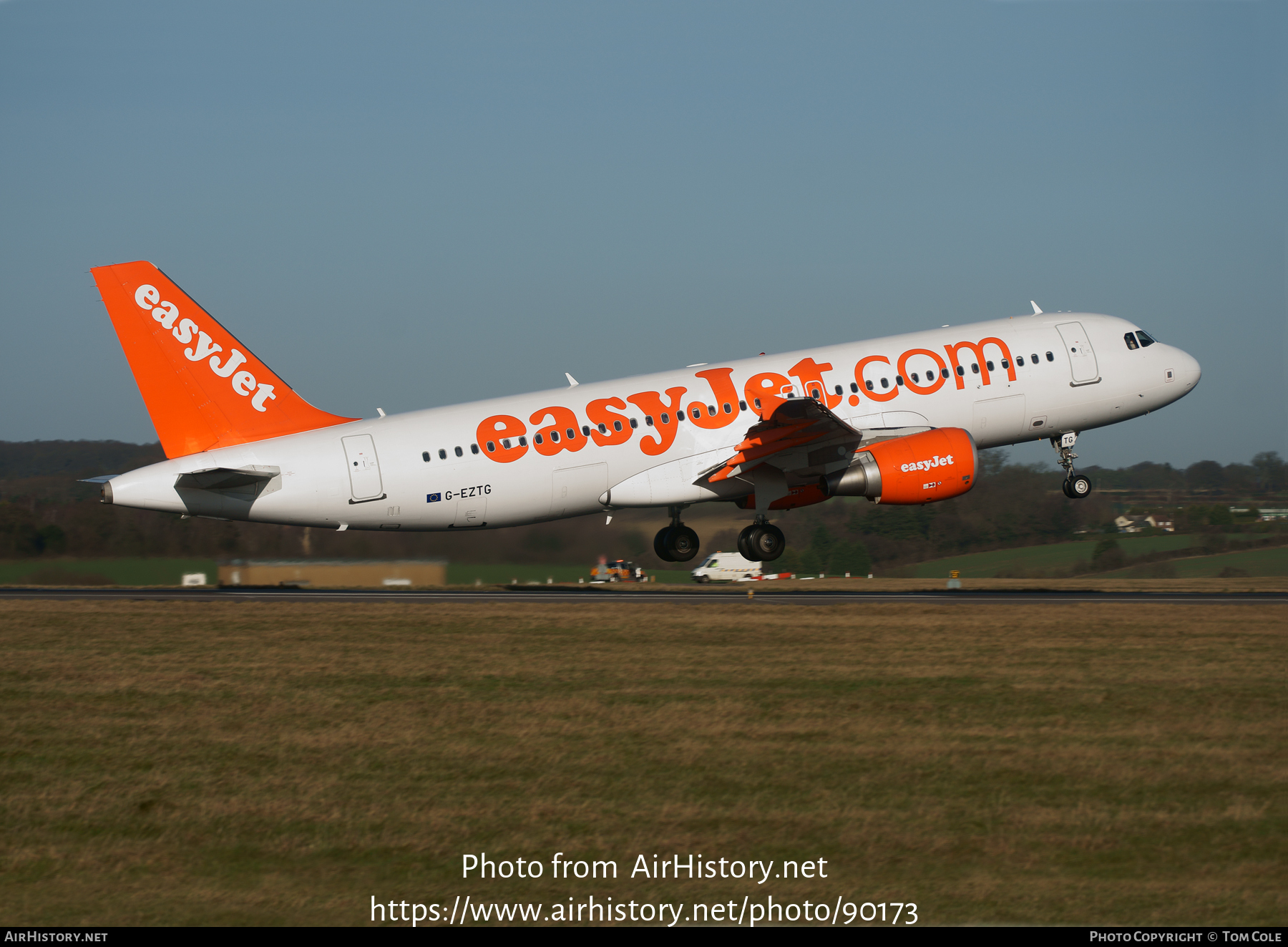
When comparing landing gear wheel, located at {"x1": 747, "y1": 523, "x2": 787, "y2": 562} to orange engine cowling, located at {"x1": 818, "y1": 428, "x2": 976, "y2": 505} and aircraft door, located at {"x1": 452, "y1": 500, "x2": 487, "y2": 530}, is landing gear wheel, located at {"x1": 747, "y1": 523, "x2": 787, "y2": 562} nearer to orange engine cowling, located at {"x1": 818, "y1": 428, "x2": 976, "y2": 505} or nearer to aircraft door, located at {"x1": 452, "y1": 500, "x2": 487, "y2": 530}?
orange engine cowling, located at {"x1": 818, "y1": 428, "x2": 976, "y2": 505}

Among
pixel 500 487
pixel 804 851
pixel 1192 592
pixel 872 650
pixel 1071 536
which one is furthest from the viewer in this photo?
pixel 1071 536

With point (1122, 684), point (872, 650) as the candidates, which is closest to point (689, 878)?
point (1122, 684)

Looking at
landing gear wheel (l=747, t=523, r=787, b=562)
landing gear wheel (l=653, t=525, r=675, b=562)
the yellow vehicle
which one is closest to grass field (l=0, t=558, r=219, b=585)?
the yellow vehicle

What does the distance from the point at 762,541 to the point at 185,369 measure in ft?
54.8

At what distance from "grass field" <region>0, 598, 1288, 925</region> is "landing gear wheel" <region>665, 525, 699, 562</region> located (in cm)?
1183

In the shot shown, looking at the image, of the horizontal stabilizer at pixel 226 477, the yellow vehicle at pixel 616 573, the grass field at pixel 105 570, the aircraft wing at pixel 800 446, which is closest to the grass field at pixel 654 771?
the horizontal stabilizer at pixel 226 477

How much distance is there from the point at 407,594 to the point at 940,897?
29.7 m

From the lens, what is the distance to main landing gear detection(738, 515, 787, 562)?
35.0 metres

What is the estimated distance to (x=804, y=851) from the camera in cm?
1223

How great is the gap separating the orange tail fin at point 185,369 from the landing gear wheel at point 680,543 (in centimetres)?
1205

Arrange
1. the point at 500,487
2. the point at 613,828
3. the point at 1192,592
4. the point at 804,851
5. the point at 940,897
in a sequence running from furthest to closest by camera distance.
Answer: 1. the point at 1192,592
2. the point at 500,487
3. the point at 613,828
4. the point at 804,851
5. the point at 940,897

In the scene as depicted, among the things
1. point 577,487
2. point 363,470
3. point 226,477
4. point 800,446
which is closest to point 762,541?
point 800,446

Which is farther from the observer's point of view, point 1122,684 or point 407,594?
point 407,594
